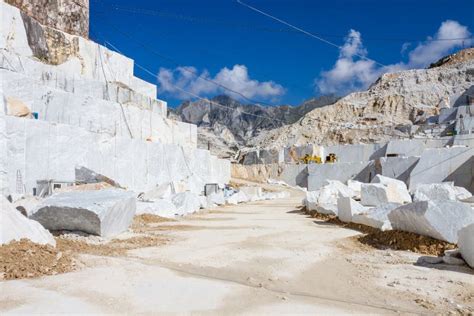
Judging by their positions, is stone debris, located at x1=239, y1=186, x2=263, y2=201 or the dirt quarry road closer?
the dirt quarry road

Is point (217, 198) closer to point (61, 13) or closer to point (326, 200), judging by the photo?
point (326, 200)

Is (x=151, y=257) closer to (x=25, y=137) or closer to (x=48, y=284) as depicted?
(x=48, y=284)

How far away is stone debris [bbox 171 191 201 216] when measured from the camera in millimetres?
12641

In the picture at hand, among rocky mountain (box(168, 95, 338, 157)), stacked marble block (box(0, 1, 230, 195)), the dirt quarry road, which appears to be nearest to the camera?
the dirt quarry road

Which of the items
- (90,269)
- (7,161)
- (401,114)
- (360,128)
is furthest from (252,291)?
(401,114)

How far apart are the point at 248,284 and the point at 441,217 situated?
3259 mm

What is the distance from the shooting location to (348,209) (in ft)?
30.9

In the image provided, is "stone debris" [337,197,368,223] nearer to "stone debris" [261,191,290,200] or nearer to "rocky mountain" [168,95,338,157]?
"stone debris" [261,191,290,200]

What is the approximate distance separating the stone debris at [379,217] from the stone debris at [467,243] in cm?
245

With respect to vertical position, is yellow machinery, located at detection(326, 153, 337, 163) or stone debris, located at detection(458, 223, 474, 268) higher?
yellow machinery, located at detection(326, 153, 337, 163)

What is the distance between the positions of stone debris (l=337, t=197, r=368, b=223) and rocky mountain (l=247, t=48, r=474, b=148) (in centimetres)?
4179

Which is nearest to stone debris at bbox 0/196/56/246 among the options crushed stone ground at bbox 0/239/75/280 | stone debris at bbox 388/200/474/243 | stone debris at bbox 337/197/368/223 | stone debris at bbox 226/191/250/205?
crushed stone ground at bbox 0/239/75/280

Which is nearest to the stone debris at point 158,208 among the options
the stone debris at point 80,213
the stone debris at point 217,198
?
the stone debris at point 80,213

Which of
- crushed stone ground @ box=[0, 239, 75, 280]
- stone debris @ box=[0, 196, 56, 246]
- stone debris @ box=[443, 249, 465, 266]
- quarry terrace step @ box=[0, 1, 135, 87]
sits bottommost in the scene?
stone debris @ box=[443, 249, 465, 266]
